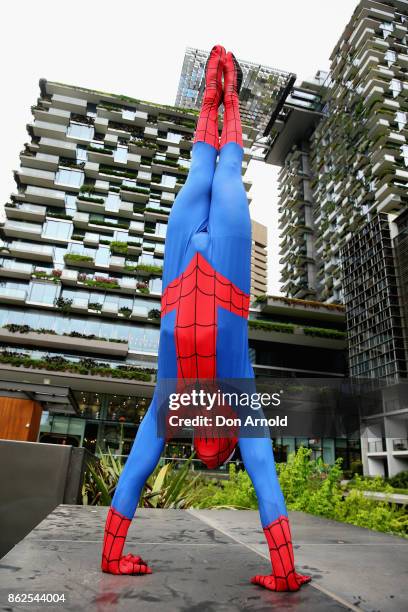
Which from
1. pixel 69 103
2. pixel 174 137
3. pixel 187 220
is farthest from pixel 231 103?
pixel 69 103

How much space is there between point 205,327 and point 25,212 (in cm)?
4147

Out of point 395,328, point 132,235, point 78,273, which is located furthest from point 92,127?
point 395,328

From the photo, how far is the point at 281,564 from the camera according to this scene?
8.11 feet

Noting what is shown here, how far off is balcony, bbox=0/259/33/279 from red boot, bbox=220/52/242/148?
3673 cm

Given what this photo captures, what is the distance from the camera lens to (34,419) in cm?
1559

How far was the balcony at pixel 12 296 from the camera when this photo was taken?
116 feet

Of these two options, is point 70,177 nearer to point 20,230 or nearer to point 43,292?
point 20,230

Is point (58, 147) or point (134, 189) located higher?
point (58, 147)

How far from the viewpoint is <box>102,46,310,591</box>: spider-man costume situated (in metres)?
2.70

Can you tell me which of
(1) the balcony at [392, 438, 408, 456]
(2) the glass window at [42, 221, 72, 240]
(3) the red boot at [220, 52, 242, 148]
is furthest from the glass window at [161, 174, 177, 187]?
(3) the red boot at [220, 52, 242, 148]

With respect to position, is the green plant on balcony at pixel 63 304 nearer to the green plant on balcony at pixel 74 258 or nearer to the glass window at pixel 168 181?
the green plant on balcony at pixel 74 258

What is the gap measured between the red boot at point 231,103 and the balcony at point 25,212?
4006 cm

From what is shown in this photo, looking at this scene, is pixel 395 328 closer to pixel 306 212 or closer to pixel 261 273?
pixel 306 212

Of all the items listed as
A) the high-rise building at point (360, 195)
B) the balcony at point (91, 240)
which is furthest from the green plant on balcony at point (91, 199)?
the high-rise building at point (360, 195)
